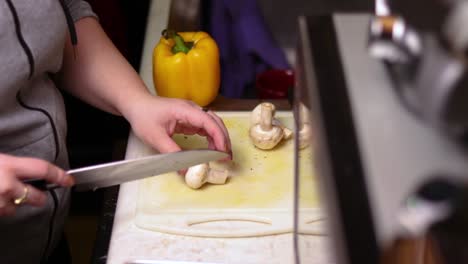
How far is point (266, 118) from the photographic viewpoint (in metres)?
0.82

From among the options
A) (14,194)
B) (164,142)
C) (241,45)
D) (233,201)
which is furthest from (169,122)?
(241,45)

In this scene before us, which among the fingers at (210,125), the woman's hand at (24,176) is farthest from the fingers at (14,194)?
the fingers at (210,125)

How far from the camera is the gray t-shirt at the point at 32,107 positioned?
0.72 meters

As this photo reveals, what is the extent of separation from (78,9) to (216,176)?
339mm

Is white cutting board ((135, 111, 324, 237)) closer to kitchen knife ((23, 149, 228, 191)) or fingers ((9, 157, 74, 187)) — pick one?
kitchen knife ((23, 149, 228, 191))

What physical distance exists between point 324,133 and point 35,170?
0.33m

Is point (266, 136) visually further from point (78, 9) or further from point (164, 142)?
point (78, 9)

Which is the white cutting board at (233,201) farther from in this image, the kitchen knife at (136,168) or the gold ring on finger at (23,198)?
the gold ring on finger at (23,198)

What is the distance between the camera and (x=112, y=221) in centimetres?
77

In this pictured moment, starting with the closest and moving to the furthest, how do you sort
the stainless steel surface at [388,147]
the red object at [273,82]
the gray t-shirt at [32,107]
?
the stainless steel surface at [388,147], the gray t-shirt at [32,107], the red object at [273,82]

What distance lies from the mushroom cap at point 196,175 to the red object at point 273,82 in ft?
1.10

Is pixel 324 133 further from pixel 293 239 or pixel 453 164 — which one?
pixel 293 239

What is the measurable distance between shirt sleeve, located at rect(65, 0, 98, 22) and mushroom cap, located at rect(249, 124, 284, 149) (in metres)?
0.30

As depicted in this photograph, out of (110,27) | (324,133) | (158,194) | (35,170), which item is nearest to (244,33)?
(110,27)
